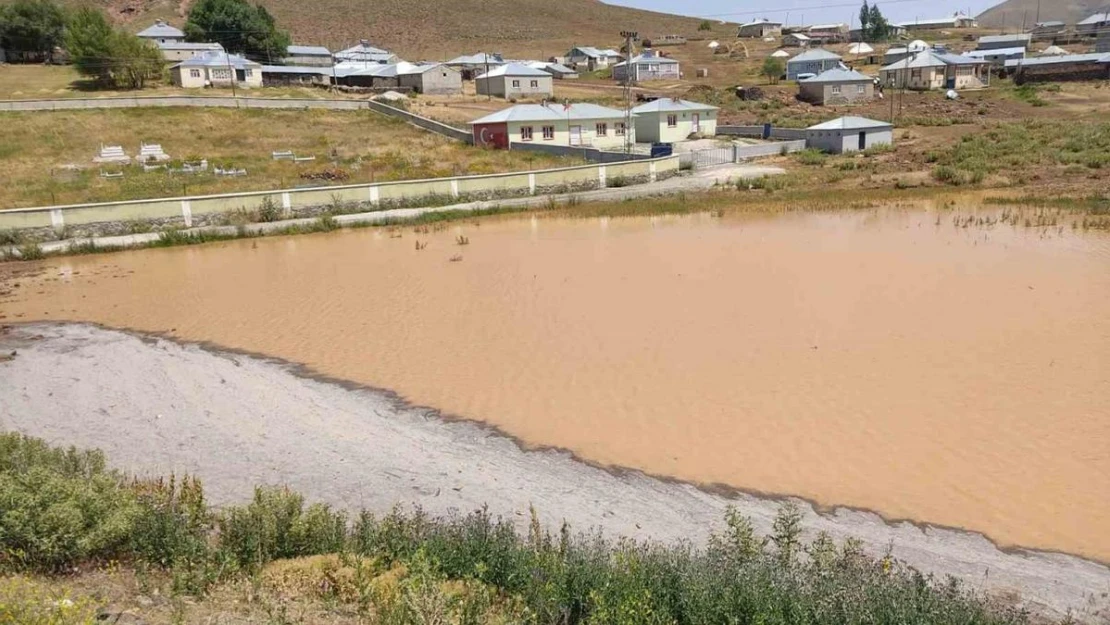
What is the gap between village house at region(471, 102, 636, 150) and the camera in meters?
45.3

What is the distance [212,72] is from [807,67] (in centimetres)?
5835

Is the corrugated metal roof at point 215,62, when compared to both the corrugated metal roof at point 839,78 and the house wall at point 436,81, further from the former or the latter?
the corrugated metal roof at point 839,78

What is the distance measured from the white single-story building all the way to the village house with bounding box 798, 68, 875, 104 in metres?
23.6

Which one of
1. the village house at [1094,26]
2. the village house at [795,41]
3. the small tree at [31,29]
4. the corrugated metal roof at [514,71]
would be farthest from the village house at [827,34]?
the small tree at [31,29]

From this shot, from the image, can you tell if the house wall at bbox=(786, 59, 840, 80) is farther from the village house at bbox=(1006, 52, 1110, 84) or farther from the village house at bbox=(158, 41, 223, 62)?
the village house at bbox=(158, 41, 223, 62)

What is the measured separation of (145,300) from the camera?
18359 mm

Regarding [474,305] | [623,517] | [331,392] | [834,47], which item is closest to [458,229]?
[474,305]

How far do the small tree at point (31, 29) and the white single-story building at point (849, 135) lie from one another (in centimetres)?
7510

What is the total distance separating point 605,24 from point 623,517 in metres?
154

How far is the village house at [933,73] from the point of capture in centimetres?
7494

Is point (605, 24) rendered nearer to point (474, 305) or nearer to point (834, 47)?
point (834, 47)

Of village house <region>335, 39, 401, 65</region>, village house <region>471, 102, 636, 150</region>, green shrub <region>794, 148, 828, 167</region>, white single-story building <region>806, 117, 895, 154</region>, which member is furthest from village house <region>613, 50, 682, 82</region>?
green shrub <region>794, 148, 828, 167</region>

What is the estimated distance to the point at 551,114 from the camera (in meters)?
46.4

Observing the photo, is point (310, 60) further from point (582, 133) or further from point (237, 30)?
point (582, 133)
